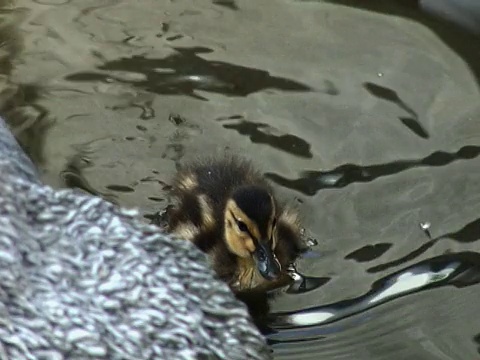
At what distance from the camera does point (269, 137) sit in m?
2.47

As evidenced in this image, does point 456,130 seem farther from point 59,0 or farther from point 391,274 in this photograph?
point 59,0

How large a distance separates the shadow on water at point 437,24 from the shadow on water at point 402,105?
232 mm

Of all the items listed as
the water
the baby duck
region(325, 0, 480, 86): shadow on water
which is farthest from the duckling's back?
region(325, 0, 480, 86): shadow on water

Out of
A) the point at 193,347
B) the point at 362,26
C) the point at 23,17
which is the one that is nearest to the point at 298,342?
the point at 193,347

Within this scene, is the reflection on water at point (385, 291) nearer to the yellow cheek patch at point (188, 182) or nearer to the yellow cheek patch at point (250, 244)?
the yellow cheek patch at point (250, 244)

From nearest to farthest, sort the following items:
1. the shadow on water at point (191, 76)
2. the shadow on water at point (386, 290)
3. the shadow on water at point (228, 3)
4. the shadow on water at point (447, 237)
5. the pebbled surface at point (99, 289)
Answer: the pebbled surface at point (99, 289)
the shadow on water at point (386, 290)
the shadow on water at point (447, 237)
the shadow on water at point (191, 76)
the shadow on water at point (228, 3)

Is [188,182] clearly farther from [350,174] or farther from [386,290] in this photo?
[386,290]

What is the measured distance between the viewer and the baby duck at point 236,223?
6.54 ft

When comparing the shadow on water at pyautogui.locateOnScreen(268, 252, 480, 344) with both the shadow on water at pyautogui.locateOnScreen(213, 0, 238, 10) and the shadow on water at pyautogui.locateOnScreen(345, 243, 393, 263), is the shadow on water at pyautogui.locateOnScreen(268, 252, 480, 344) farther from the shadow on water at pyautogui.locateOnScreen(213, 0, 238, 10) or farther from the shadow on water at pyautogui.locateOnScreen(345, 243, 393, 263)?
the shadow on water at pyautogui.locateOnScreen(213, 0, 238, 10)

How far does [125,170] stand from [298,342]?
2.38ft

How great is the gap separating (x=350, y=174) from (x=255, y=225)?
17.5 inches

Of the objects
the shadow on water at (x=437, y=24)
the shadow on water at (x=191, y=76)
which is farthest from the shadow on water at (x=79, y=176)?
the shadow on water at (x=437, y=24)

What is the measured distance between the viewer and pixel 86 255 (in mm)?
1570

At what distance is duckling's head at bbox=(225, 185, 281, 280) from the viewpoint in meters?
1.98
